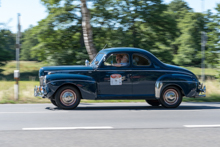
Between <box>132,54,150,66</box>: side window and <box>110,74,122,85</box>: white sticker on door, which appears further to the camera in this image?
<box>132,54,150,66</box>: side window

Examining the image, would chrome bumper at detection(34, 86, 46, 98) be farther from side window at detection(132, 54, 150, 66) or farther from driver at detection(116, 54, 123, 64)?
side window at detection(132, 54, 150, 66)

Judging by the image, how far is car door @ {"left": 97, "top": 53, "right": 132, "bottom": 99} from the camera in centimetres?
1044

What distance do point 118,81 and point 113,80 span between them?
0.52ft

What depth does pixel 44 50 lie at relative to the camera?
27781mm

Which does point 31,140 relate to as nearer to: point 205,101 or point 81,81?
point 81,81

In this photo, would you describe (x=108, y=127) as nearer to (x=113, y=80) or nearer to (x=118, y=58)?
(x=113, y=80)

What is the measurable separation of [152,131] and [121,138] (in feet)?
3.23

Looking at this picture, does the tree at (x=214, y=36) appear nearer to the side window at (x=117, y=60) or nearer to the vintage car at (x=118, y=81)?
the vintage car at (x=118, y=81)

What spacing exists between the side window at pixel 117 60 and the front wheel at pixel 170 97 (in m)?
1.51

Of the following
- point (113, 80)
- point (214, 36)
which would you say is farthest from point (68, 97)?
point (214, 36)

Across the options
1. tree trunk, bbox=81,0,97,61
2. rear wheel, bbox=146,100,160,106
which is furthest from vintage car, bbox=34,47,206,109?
tree trunk, bbox=81,0,97,61

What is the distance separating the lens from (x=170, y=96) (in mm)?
10922

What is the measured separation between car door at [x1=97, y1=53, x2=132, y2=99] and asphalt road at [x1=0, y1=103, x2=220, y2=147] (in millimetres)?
483

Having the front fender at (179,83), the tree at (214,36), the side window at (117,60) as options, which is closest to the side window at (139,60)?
the side window at (117,60)
